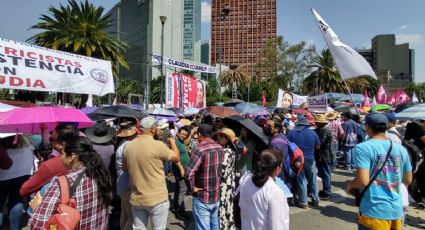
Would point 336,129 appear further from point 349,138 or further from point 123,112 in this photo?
point 123,112

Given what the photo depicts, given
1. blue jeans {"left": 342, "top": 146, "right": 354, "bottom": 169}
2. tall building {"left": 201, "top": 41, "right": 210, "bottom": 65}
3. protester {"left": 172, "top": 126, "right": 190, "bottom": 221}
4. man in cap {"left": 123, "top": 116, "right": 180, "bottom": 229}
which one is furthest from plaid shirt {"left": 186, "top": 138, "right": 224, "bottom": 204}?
tall building {"left": 201, "top": 41, "right": 210, "bottom": 65}

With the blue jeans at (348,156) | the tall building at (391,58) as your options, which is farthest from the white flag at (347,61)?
the tall building at (391,58)

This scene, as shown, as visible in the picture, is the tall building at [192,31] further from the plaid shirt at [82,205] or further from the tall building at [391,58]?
the plaid shirt at [82,205]

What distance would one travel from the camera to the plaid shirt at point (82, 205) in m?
2.38

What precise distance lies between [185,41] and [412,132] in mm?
107463

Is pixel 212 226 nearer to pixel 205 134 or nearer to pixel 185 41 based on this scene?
pixel 205 134

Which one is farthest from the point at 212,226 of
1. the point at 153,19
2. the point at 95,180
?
the point at 153,19

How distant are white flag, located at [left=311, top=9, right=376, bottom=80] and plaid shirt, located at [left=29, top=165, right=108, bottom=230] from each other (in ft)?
15.5

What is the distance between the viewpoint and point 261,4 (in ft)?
387

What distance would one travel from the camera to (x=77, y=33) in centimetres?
2316

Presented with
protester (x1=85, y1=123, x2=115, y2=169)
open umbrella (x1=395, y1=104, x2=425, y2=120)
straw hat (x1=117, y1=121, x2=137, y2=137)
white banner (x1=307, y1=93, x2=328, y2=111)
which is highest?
white banner (x1=307, y1=93, x2=328, y2=111)

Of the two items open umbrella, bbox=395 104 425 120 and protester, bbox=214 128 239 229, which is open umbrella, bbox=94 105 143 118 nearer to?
protester, bbox=214 128 239 229

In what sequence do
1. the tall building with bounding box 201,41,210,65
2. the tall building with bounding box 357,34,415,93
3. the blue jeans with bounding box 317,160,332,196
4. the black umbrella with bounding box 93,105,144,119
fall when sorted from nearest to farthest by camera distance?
the black umbrella with bounding box 93,105,144,119
the blue jeans with bounding box 317,160,332,196
the tall building with bounding box 201,41,210,65
the tall building with bounding box 357,34,415,93

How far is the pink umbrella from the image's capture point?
14.4ft
